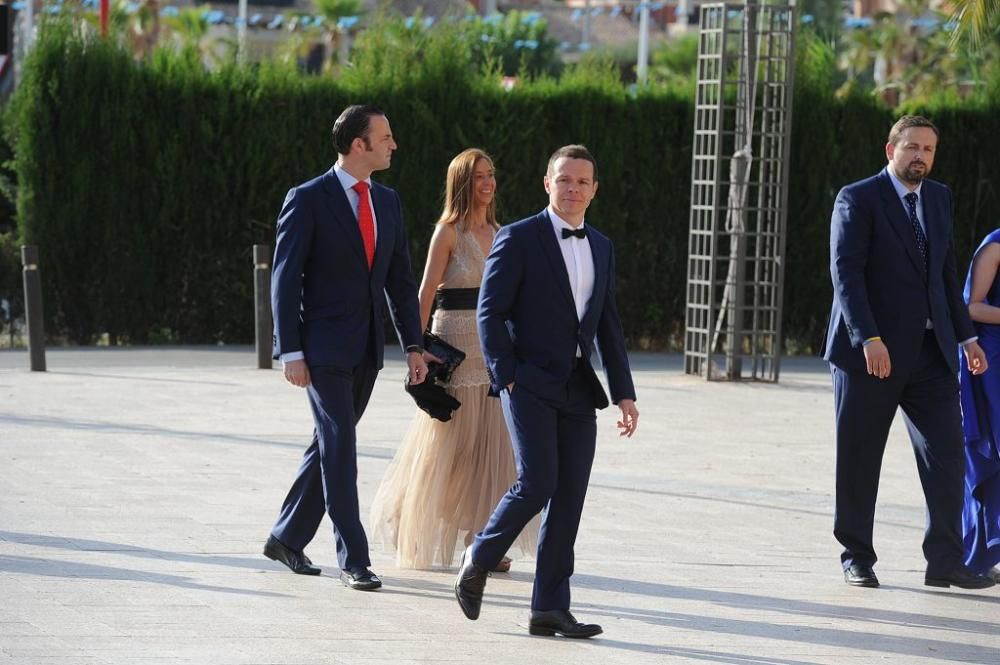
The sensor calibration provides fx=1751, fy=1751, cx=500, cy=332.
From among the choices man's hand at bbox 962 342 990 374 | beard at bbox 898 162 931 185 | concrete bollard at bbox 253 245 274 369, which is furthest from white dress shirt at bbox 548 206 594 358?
concrete bollard at bbox 253 245 274 369

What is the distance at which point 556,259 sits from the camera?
645cm

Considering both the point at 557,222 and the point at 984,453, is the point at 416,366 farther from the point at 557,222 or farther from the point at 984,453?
the point at 984,453

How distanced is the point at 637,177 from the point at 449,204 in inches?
471

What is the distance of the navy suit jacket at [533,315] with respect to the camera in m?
6.40

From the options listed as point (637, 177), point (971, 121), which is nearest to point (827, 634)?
point (637, 177)

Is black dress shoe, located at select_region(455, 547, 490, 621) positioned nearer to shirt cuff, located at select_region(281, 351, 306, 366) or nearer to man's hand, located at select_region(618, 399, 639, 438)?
man's hand, located at select_region(618, 399, 639, 438)

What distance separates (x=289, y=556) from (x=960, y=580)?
9.42 feet

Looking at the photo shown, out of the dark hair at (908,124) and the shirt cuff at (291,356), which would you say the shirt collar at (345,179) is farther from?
the dark hair at (908,124)

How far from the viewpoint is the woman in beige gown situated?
25.4 ft

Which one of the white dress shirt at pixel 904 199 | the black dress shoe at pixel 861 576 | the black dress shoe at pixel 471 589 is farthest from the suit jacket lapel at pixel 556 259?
the black dress shoe at pixel 861 576

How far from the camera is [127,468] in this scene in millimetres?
10156

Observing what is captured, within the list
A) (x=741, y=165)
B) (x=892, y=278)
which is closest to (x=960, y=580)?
(x=892, y=278)

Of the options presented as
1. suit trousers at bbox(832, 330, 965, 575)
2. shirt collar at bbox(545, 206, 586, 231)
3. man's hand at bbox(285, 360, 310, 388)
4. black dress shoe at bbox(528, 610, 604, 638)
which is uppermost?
shirt collar at bbox(545, 206, 586, 231)

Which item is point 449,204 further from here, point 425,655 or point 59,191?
point 59,191
